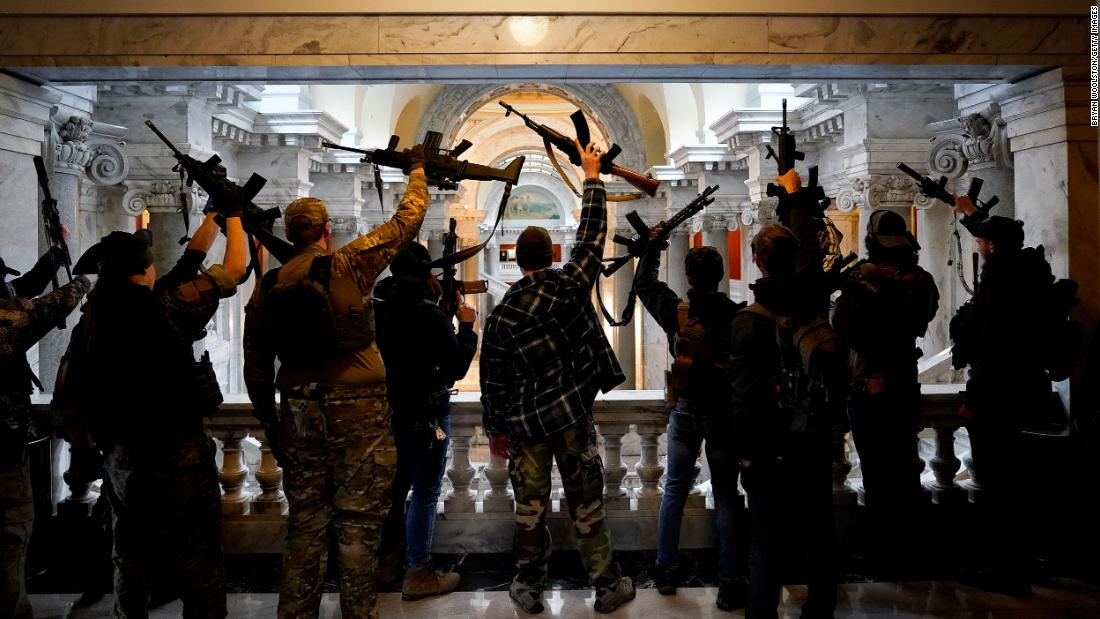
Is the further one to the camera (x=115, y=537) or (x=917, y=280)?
(x=917, y=280)

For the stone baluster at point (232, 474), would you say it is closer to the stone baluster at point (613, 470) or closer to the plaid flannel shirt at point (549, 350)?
the plaid flannel shirt at point (549, 350)

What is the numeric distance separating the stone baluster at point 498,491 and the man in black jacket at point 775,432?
1.63 m

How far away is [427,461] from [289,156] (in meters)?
7.40

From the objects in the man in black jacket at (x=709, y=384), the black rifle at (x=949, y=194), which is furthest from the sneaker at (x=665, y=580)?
the black rifle at (x=949, y=194)

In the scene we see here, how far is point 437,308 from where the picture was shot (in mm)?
3562

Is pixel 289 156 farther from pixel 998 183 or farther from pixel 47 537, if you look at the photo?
pixel 998 183

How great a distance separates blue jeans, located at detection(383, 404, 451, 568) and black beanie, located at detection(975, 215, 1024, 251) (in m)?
2.91

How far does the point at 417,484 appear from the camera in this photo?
373 cm

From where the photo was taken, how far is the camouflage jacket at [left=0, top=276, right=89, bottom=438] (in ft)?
10.7

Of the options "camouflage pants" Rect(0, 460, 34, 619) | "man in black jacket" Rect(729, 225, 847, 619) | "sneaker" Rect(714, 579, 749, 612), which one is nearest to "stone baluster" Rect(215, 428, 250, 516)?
"camouflage pants" Rect(0, 460, 34, 619)

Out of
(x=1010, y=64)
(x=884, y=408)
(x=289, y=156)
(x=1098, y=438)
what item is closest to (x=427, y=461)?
(x=884, y=408)

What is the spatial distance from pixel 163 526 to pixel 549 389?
1.65 m

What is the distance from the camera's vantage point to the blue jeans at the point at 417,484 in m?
3.68

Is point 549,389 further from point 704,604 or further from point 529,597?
point 704,604
